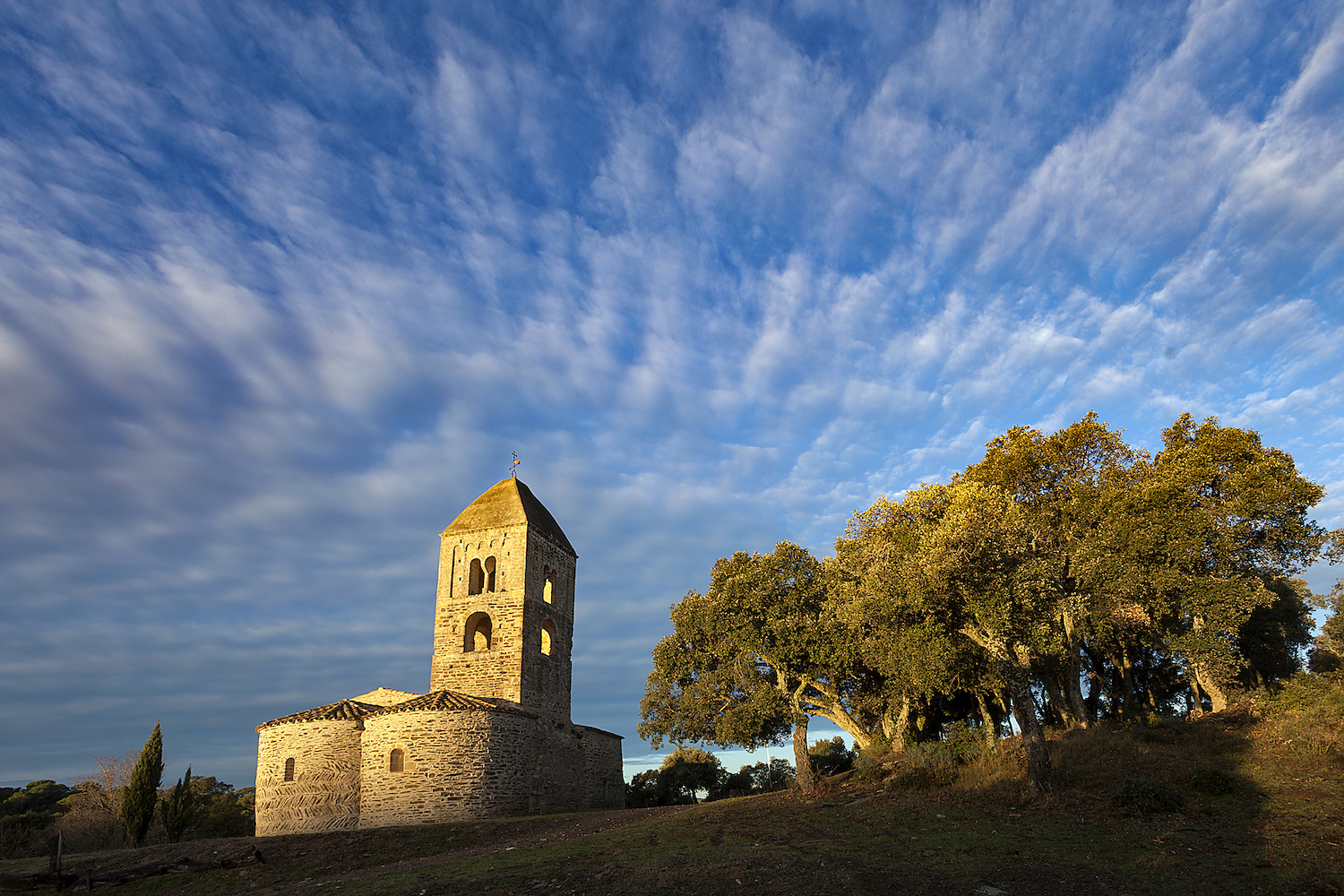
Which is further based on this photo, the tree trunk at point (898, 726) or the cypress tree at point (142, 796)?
the cypress tree at point (142, 796)

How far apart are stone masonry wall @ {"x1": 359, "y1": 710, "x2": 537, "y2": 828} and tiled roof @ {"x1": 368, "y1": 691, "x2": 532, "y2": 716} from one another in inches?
8.1

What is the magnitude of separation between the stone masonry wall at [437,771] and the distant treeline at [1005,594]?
661cm

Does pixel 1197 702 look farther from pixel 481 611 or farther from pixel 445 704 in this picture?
pixel 481 611

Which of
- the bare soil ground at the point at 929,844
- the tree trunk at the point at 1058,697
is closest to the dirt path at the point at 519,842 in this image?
the bare soil ground at the point at 929,844

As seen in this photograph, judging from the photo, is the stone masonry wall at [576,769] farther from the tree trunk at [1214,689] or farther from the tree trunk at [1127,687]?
the tree trunk at [1214,689]

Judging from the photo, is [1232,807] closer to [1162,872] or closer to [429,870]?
[1162,872]

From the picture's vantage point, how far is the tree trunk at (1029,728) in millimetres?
17938

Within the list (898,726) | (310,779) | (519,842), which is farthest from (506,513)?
(898,726)

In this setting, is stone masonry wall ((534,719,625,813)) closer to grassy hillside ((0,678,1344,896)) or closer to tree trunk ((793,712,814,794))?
grassy hillside ((0,678,1344,896))

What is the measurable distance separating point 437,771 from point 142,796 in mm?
17579

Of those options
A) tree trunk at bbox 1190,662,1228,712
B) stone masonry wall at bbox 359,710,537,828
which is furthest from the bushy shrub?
stone masonry wall at bbox 359,710,537,828

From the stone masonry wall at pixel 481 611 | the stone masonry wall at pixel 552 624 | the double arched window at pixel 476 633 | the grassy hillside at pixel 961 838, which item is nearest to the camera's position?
the grassy hillside at pixel 961 838

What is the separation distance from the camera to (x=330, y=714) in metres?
29.7

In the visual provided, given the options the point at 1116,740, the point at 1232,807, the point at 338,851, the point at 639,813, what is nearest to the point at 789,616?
the point at 639,813
